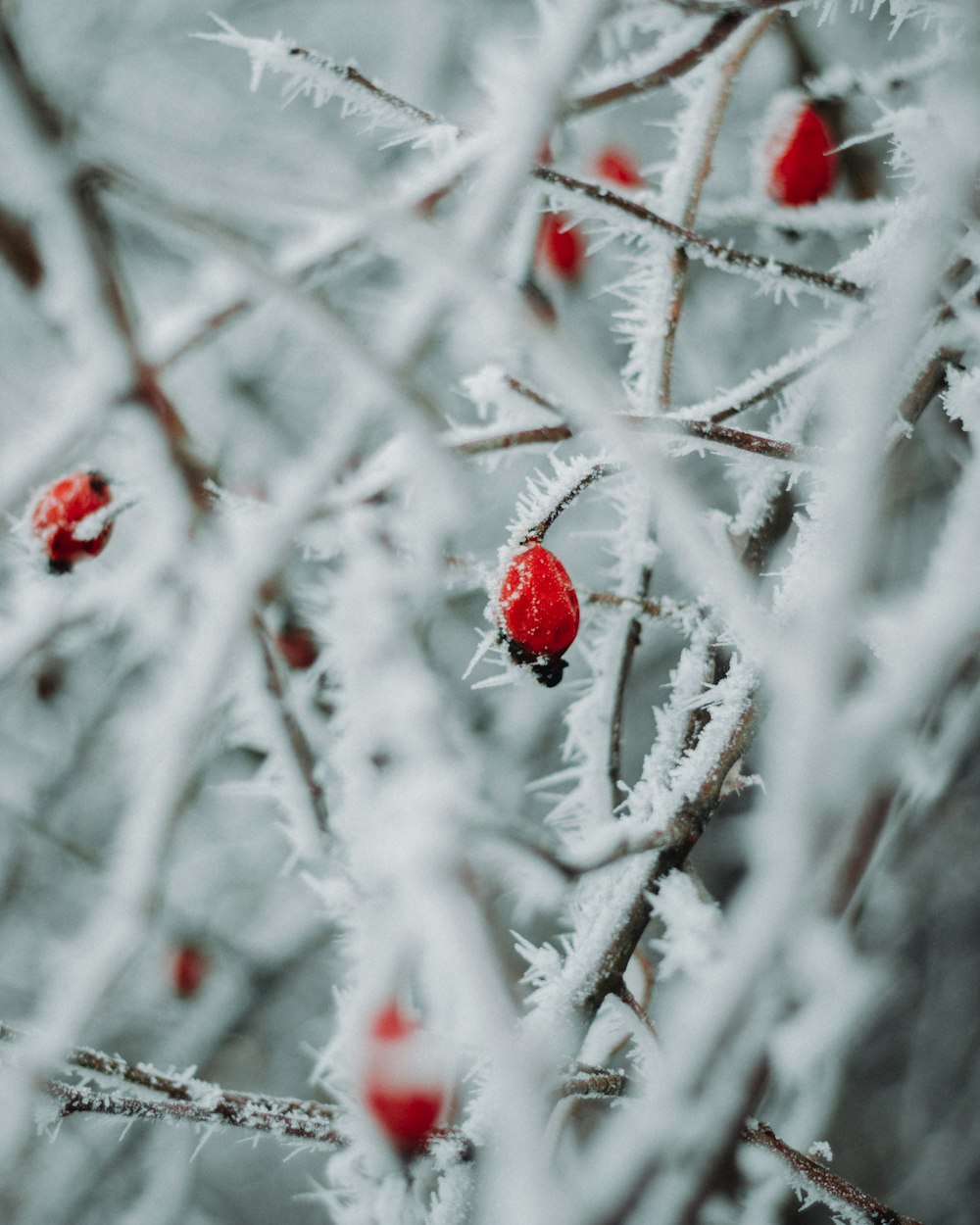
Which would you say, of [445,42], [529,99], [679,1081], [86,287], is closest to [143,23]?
[445,42]

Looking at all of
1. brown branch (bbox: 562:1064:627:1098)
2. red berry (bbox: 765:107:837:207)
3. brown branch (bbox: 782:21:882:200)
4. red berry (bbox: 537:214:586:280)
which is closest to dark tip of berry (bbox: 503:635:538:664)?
brown branch (bbox: 562:1064:627:1098)

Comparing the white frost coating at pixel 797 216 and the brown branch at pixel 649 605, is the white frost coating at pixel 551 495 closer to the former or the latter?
the brown branch at pixel 649 605

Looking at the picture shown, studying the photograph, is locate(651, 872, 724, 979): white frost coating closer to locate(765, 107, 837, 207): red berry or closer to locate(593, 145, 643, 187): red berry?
locate(765, 107, 837, 207): red berry

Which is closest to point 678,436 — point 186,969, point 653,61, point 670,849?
point 670,849

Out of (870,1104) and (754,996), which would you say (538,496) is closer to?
(754,996)

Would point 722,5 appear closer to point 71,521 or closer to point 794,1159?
point 71,521

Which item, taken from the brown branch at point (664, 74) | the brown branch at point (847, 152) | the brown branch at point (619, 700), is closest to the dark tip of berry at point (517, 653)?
the brown branch at point (619, 700)
